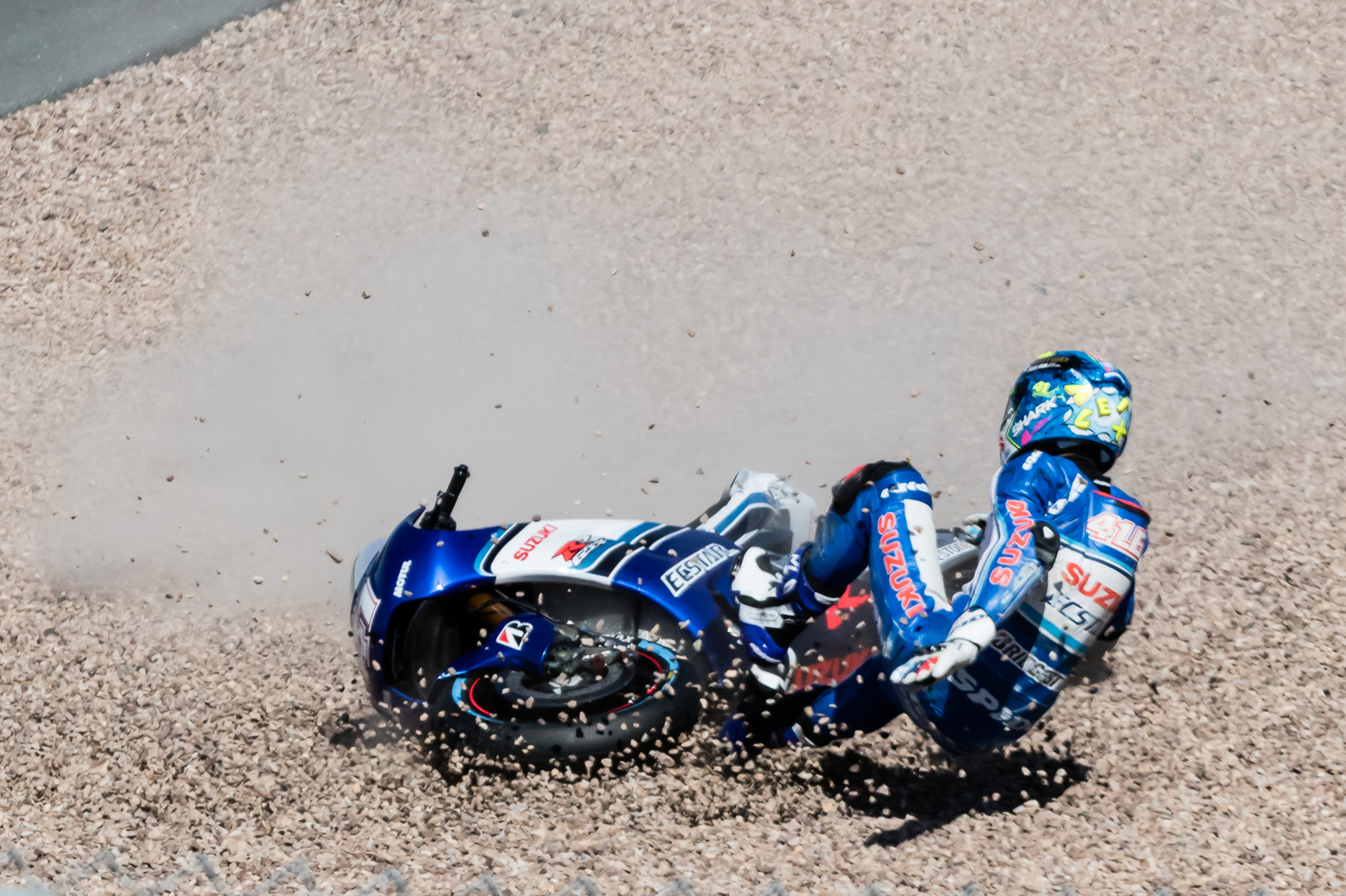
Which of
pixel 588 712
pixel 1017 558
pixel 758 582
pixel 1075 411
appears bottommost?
pixel 588 712

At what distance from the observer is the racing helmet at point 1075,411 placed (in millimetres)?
4109

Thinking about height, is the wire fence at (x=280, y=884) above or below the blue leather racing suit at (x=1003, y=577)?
below

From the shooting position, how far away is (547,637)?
4.52 m

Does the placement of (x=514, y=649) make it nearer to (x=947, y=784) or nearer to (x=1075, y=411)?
(x=947, y=784)

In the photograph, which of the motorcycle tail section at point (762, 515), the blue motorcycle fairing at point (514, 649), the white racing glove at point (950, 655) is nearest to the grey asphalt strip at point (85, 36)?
the motorcycle tail section at point (762, 515)

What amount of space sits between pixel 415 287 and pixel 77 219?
2914 millimetres

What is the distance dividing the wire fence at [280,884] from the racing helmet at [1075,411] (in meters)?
1.57

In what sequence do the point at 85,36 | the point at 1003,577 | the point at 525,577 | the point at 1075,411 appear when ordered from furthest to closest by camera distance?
the point at 85,36
the point at 525,577
the point at 1075,411
the point at 1003,577

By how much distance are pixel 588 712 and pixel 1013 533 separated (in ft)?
5.78

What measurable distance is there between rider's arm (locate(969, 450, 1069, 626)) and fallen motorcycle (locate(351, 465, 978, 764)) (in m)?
0.52

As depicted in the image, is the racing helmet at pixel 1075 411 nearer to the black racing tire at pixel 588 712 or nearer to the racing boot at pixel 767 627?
the racing boot at pixel 767 627

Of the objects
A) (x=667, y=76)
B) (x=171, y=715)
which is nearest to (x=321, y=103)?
(x=667, y=76)

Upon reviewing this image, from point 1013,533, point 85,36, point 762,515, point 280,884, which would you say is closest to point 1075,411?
point 1013,533

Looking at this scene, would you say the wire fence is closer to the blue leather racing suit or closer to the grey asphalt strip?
the blue leather racing suit
